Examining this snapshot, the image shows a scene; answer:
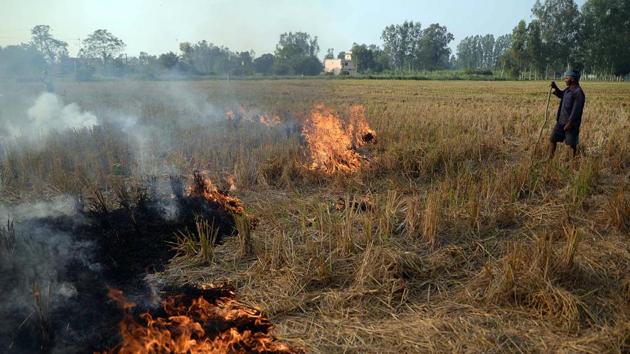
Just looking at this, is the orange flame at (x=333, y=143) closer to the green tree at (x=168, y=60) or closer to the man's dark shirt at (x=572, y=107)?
the man's dark shirt at (x=572, y=107)

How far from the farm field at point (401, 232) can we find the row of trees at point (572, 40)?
64.7m

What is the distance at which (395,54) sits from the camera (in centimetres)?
10894

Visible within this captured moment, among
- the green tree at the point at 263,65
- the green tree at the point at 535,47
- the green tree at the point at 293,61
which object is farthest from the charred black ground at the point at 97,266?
the green tree at the point at 535,47

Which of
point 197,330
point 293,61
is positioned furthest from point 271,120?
point 293,61

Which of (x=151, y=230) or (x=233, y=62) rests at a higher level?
(x=233, y=62)

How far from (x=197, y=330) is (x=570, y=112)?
7757mm

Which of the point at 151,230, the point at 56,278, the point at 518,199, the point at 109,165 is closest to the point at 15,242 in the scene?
the point at 56,278

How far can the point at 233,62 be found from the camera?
40781 millimetres

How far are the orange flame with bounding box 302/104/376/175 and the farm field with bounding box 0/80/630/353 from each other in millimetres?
62

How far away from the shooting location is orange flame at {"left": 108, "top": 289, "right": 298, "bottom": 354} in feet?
9.93

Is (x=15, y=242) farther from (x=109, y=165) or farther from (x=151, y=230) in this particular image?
(x=109, y=165)

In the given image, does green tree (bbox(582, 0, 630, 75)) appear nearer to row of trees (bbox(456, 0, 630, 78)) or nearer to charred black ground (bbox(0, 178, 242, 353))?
row of trees (bbox(456, 0, 630, 78))

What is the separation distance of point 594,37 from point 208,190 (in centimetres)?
8176

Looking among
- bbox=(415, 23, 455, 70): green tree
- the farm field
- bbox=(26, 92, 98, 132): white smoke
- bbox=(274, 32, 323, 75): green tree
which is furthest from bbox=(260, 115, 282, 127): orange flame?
bbox=(415, 23, 455, 70): green tree
